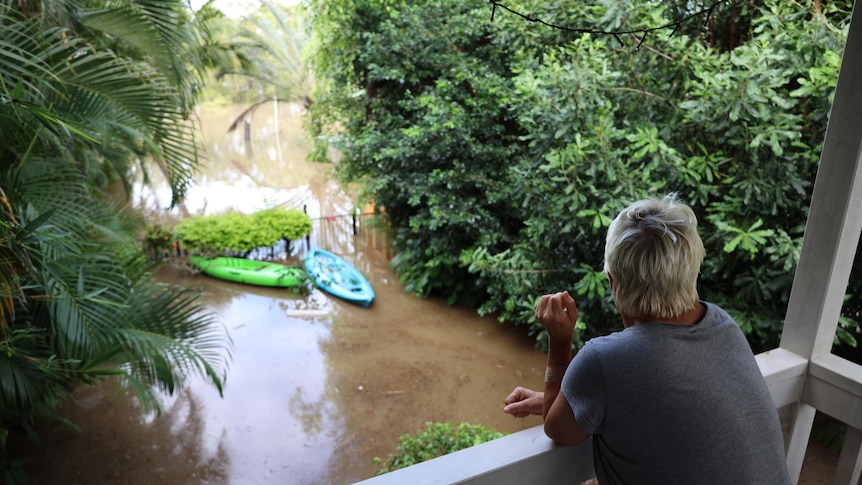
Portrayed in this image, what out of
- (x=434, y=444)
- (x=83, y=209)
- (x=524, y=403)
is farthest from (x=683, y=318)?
(x=83, y=209)

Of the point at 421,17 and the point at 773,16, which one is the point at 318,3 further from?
the point at 773,16

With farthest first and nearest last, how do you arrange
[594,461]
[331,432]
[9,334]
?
[331,432]
[9,334]
[594,461]

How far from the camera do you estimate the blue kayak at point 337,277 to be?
7535 mm

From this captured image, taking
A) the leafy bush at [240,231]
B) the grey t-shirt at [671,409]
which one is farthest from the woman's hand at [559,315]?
the leafy bush at [240,231]

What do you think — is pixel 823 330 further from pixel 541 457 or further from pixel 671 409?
pixel 541 457

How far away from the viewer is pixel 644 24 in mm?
4344

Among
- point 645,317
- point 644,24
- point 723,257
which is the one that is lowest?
point 723,257

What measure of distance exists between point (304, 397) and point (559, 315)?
5.15 meters

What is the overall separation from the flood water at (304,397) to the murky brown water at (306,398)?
0.01 meters

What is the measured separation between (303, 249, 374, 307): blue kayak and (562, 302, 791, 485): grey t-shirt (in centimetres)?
660

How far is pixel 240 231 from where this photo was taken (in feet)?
28.2

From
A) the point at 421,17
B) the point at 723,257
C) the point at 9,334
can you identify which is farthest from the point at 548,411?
the point at 421,17

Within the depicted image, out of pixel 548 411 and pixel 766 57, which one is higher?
pixel 766 57

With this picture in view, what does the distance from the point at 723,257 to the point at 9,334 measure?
392 cm
